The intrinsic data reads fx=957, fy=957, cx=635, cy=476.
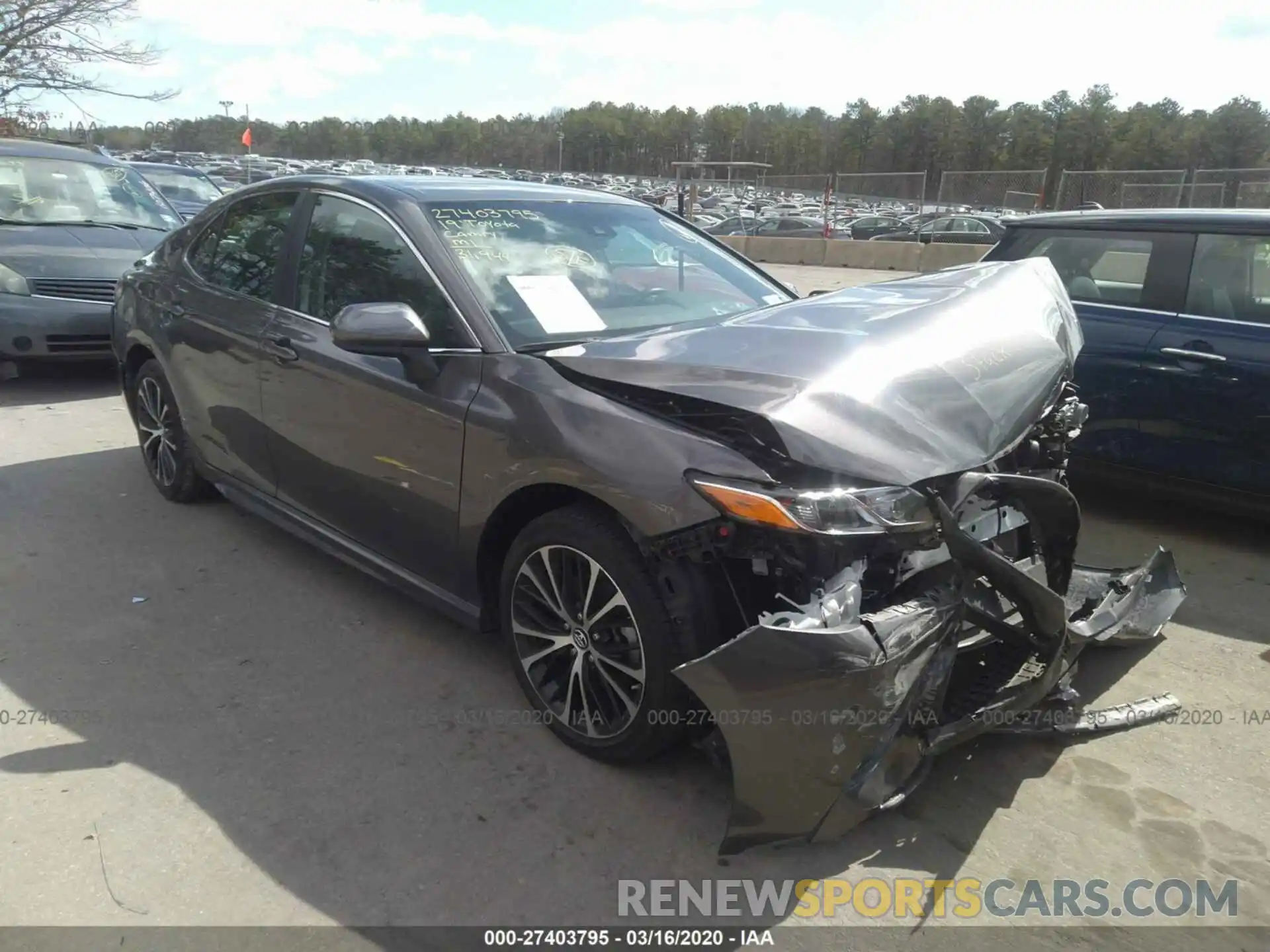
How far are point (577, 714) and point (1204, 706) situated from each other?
2278 mm

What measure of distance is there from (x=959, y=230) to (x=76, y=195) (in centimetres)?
2049

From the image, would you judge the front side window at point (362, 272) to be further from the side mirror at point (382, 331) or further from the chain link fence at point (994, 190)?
the chain link fence at point (994, 190)

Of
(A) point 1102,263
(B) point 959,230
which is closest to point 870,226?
(B) point 959,230

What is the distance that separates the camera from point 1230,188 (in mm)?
18359

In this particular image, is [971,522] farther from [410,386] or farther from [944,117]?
[944,117]

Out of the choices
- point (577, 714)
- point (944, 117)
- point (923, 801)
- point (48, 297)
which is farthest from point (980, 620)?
point (944, 117)

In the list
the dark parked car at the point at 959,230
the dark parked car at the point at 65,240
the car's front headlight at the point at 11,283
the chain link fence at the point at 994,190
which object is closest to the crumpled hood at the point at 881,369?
the dark parked car at the point at 65,240

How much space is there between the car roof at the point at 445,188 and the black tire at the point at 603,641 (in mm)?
1536

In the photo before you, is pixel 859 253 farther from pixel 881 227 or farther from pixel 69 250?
pixel 69 250

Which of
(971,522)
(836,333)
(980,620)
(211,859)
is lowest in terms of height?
(211,859)

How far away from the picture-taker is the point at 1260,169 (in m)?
17.5

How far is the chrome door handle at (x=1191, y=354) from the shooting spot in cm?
477

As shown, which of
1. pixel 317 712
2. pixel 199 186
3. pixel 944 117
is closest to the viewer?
pixel 317 712

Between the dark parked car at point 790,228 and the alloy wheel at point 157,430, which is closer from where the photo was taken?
the alloy wheel at point 157,430
